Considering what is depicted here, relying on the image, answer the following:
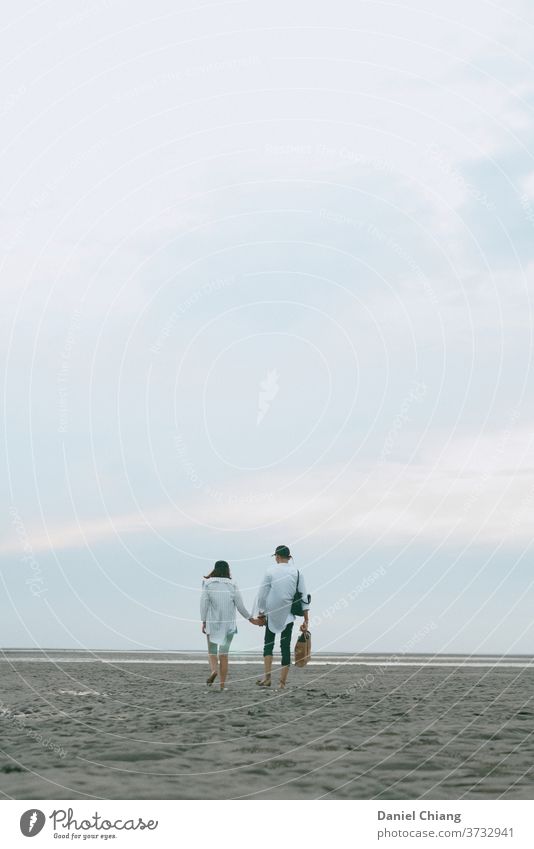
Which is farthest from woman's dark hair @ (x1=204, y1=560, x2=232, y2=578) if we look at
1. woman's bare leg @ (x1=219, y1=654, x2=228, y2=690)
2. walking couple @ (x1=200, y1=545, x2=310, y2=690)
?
woman's bare leg @ (x1=219, y1=654, x2=228, y2=690)

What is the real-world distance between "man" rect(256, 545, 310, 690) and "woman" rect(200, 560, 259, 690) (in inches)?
12.3

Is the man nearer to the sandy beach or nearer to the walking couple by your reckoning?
the walking couple

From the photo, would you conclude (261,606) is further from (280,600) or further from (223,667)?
(223,667)

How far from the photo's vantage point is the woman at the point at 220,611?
1686 centimetres

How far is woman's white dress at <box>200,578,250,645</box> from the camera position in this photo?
16859mm

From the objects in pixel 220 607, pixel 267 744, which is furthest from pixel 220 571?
pixel 267 744

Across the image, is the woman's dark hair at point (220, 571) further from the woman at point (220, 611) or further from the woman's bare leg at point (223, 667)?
the woman's bare leg at point (223, 667)

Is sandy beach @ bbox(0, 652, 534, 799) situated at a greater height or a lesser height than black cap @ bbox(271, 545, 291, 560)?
lesser

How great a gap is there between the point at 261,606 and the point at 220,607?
2.34 ft

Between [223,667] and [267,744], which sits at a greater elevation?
[223,667]

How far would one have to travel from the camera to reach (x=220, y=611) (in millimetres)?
16891
